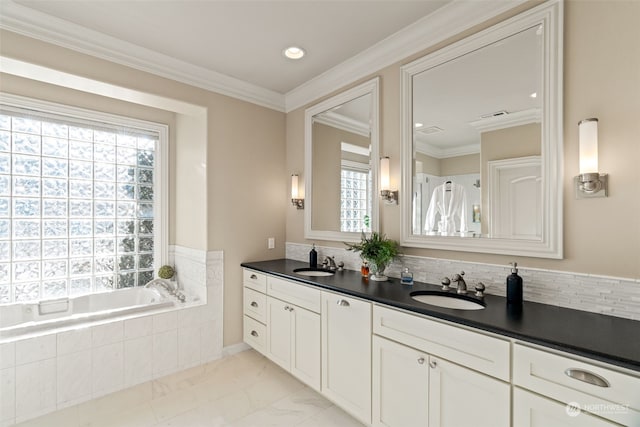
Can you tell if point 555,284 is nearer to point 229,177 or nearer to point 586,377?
point 586,377

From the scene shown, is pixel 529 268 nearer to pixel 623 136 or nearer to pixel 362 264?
pixel 623 136

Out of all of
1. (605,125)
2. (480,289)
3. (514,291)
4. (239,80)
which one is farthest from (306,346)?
(239,80)

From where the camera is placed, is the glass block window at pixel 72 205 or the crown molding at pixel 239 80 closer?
the crown molding at pixel 239 80

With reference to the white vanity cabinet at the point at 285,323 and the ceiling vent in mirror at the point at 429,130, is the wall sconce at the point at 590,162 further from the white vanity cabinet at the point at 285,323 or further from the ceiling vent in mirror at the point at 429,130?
the white vanity cabinet at the point at 285,323

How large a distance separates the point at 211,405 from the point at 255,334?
71 centimetres

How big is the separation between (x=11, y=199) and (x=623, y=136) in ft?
14.1

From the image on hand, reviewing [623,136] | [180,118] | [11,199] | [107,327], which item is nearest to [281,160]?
[180,118]

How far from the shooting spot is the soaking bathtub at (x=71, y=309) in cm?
218

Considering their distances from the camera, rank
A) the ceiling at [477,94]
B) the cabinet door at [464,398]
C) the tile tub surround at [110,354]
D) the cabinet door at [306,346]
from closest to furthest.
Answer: the cabinet door at [464,398] → the ceiling at [477,94] → the tile tub surround at [110,354] → the cabinet door at [306,346]

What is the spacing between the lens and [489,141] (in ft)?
5.99

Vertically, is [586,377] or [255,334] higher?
[586,377]

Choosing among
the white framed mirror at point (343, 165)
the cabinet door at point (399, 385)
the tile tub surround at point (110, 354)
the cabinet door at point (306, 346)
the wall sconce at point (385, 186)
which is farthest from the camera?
the white framed mirror at point (343, 165)

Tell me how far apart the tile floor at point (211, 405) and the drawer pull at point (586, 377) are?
54.4 inches

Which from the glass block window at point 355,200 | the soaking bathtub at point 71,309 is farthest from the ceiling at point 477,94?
the soaking bathtub at point 71,309
